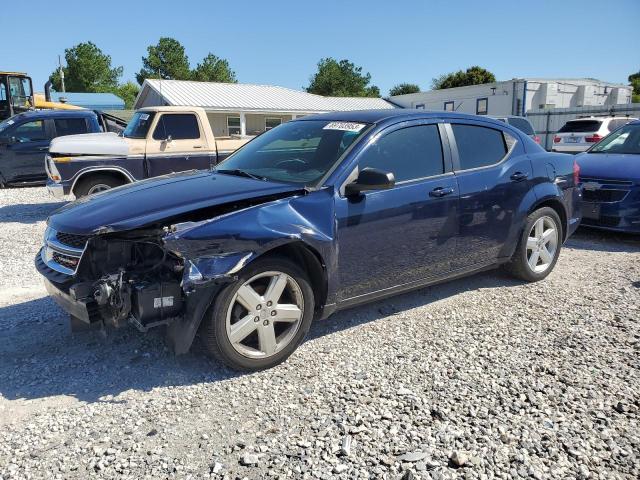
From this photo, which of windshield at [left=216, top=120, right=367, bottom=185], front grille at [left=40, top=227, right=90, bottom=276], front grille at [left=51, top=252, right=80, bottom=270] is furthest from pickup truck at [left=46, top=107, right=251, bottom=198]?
front grille at [left=51, top=252, right=80, bottom=270]

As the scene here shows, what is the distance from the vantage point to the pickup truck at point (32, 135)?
12.2 meters

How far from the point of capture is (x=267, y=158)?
14.5 feet

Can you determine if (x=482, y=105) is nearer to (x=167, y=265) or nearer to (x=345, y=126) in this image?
(x=345, y=126)

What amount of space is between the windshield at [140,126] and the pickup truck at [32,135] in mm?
2904

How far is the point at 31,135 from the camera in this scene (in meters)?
12.4

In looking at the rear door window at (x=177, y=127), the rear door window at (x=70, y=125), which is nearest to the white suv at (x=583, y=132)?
the rear door window at (x=177, y=127)

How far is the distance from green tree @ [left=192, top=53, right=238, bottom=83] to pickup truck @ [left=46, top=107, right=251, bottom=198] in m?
60.8

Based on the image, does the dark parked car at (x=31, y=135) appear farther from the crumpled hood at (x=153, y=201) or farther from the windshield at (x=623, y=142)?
the windshield at (x=623, y=142)

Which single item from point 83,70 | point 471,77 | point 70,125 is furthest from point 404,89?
point 70,125

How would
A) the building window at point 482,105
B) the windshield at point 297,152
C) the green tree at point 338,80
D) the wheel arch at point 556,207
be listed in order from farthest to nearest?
the green tree at point 338,80
the building window at point 482,105
the wheel arch at point 556,207
the windshield at point 297,152

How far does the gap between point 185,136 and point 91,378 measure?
7040 millimetres

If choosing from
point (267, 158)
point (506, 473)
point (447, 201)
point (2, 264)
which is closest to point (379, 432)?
point (506, 473)

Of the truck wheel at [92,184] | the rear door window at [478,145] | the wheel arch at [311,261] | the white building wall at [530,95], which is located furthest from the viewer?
the white building wall at [530,95]

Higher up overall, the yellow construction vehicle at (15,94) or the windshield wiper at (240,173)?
the yellow construction vehicle at (15,94)
